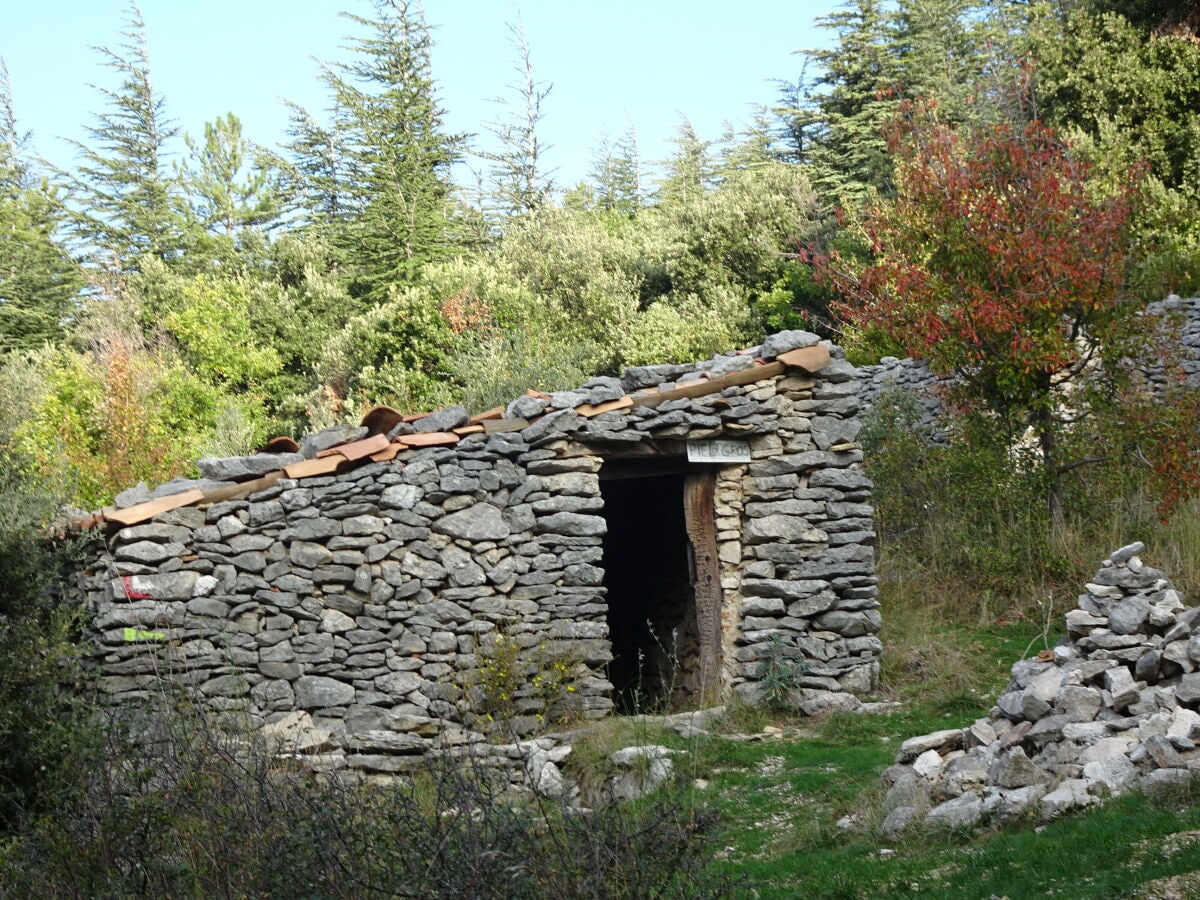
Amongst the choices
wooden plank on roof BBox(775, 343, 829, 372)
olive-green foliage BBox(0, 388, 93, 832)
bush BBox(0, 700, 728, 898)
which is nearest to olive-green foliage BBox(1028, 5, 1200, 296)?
wooden plank on roof BBox(775, 343, 829, 372)

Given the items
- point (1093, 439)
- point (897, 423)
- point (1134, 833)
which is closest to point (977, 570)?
point (1093, 439)

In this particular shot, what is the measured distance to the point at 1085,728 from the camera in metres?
7.21

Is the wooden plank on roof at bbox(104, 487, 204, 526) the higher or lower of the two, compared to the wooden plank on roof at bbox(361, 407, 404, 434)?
lower

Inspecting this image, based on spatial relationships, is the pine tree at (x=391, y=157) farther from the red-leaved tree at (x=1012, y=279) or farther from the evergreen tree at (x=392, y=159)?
the red-leaved tree at (x=1012, y=279)

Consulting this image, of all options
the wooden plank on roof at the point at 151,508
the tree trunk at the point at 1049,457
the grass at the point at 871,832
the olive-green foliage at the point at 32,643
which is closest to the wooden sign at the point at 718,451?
the grass at the point at 871,832

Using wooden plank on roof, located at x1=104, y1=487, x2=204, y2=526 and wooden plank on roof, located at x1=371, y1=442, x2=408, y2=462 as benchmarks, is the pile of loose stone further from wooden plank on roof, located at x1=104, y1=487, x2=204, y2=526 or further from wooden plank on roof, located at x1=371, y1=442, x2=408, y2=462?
wooden plank on roof, located at x1=104, y1=487, x2=204, y2=526

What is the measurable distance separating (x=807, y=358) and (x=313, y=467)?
4.16 metres

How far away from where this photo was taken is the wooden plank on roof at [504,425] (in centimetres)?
1023

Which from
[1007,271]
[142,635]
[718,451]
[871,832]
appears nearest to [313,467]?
[142,635]

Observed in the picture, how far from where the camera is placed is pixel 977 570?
12.9 m

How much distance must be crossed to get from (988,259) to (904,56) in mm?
20627

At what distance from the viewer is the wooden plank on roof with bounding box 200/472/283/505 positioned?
962cm

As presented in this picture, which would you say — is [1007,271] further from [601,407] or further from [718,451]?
[601,407]

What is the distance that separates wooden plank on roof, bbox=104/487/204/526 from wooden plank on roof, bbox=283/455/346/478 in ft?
2.21
